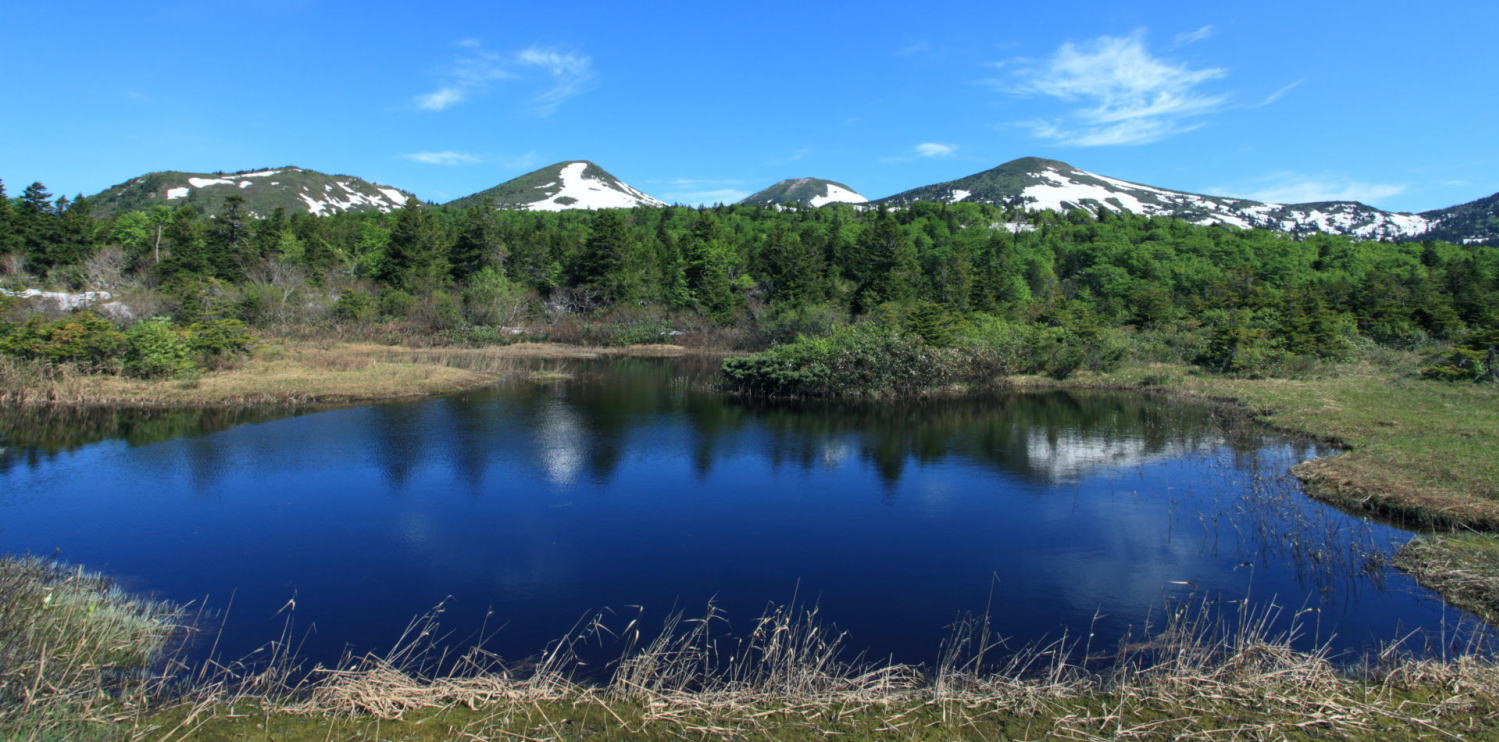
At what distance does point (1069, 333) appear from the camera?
112 ft

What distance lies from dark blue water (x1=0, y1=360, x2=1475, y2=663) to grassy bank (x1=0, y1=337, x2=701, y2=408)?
61.6 inches

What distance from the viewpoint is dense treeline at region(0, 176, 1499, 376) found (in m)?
39.1

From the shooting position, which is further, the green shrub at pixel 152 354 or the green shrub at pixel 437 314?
the green shrub at pixel 437 314

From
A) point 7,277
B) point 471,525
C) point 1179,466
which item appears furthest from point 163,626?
point 7,277

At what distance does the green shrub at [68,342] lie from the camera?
2356 centimetres

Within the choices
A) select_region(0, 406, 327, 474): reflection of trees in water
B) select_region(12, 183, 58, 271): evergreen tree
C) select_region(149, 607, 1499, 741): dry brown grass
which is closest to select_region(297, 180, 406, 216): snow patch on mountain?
select_region(12, 183, 58, 271): evergreen tree

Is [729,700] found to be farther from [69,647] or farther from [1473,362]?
[1473,362]

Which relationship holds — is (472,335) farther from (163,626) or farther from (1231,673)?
(1231,673)

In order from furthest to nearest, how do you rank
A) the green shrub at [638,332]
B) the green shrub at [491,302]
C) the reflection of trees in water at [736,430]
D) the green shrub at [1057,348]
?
1. the green shrub at [638,332]
2. the green shrub at [491,302]
3. the green shrub at [1057,348]
4. the reflection of trees in water at [736,430]

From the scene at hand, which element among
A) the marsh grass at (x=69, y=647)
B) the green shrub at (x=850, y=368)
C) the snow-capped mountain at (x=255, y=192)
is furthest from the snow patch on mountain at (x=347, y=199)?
the marsh grass at (x=69, y=647)

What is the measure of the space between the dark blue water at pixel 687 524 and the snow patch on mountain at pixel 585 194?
110 meters

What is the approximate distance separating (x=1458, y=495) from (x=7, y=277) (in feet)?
208

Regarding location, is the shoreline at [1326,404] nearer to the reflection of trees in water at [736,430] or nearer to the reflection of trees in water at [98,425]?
the reflection of trees in water at [98,425]

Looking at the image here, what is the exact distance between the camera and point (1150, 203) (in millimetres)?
120062
